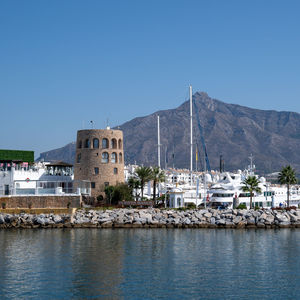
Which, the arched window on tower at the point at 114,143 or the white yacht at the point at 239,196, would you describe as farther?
the white yacht at the point at 239,196

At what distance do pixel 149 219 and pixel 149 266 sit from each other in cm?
2856

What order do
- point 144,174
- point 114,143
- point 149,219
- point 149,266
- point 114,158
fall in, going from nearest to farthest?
point 149,266, point 149,219, point 144,174, point 114,158, point 114,143

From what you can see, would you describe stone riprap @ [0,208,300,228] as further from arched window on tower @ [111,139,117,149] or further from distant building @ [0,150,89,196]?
arched window on tower @ [111,139,117,149]

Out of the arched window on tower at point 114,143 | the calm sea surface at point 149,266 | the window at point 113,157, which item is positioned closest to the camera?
the calm sea surface at point 149,266

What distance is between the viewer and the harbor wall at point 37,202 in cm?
7362

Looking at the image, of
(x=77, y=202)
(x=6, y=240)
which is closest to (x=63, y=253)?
(x=6, y=240)

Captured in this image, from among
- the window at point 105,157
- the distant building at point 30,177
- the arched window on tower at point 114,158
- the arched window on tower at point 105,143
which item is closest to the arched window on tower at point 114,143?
the arched window on tower at point 105,143

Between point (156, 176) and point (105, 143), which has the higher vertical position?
point (105, 143)

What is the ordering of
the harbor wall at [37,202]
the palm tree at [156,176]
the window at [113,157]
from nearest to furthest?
the harbor wall at [37,202]
the palm tree at [156,176]
the window at [113,157]

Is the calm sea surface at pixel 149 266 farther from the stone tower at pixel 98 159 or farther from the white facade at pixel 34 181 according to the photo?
the stone tower at pixel 98 159

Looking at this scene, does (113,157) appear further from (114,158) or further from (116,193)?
(116,193)

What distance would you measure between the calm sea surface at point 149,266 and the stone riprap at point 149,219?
799cm

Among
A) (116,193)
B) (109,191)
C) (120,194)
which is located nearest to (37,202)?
(109,191)

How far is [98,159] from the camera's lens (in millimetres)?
82250
